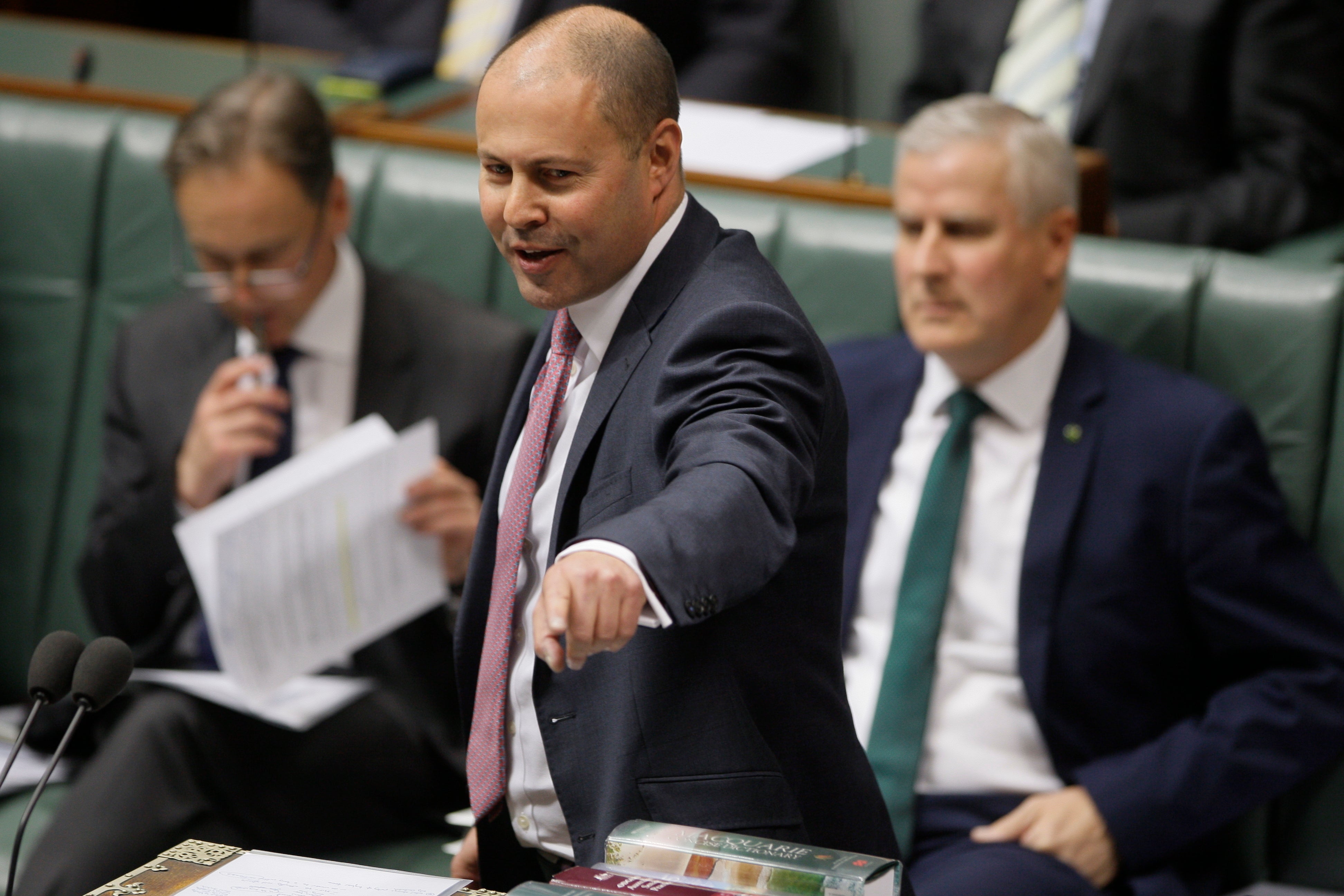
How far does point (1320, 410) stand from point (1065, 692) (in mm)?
506

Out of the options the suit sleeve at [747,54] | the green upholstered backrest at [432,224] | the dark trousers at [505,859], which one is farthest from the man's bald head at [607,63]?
the suit sleeve at [747,54]

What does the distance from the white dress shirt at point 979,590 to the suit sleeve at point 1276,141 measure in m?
0.75

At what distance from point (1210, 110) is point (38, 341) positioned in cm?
196

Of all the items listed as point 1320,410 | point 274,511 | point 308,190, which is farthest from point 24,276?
point 1320,410

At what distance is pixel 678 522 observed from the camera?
92 centimetres

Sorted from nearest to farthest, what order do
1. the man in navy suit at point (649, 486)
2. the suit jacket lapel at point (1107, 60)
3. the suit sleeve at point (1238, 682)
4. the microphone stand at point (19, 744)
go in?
A: 1. the man in navy suit at point (649, 486)
2. the microphone stand at point (19, 744)
3. the suit sleeve at point (1238, 682)
4. the suit jacket lapel at point (1107, 60)

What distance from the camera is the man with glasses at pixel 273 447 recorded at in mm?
1989

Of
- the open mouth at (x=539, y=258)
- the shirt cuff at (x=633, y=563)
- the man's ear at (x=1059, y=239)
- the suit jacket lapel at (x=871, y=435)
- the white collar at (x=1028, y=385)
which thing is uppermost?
the open mouth at (x=539, y=258)

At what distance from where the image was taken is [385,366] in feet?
7.20

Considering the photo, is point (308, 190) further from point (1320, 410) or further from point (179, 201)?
Answer: point (1320, 410)

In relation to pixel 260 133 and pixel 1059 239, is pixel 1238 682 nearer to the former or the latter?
pixel 1059 239

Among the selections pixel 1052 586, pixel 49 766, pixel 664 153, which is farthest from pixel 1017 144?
pixel 49 766

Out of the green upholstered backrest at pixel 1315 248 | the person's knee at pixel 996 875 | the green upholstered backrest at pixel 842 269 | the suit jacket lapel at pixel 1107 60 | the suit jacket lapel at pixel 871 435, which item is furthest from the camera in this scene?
the suit jacket lapel at pixel 1107 60

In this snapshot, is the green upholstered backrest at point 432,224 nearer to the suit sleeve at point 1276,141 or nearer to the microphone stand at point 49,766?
the suit sleeve at point 1276,141
